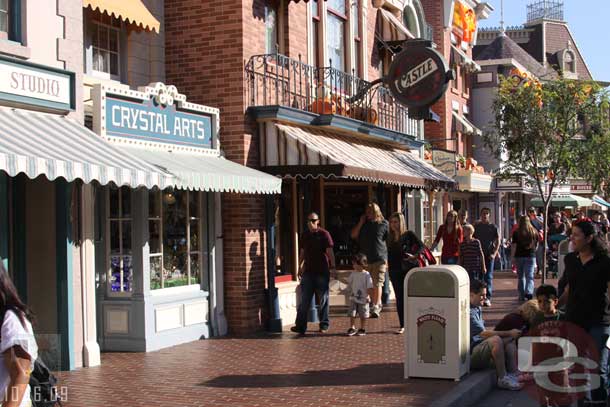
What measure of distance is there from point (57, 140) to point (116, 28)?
3788 mm

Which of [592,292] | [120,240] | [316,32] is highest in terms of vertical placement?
[316,32]

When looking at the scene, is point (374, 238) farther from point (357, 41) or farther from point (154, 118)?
point (357, 41)

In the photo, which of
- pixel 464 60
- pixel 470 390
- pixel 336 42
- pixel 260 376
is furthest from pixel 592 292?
pixel 464 60

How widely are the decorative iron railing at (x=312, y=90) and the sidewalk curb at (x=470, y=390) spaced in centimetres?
567

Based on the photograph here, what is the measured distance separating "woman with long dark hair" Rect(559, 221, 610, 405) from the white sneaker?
65.4 inches

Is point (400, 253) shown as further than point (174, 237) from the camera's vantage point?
Yes

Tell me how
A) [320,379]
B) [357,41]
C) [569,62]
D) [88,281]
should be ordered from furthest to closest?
[569,62] → [357,41] → [88,281] → [320,379]

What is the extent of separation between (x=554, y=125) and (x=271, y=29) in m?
11.6

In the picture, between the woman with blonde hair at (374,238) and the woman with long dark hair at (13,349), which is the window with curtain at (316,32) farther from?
the woman with long dark hair at (13,349)

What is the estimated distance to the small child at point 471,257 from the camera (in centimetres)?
1430

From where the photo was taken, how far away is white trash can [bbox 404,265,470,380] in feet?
28.6

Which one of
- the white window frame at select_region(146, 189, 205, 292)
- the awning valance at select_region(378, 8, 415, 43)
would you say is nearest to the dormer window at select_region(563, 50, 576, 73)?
the awning valance at select_region(378, 8, 415, 43)

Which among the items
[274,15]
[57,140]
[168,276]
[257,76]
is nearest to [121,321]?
[168,276]

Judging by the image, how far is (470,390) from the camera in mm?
8203
